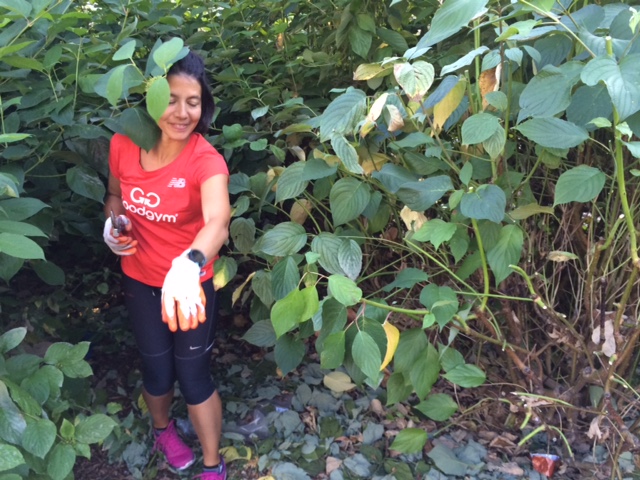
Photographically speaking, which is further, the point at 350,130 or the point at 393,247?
the point at 393,247

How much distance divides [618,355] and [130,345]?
1925 millimetres

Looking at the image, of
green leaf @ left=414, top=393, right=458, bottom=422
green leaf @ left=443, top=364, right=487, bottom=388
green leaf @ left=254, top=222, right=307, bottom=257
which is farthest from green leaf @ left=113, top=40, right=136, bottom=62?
green leaf @ left=414, top=393, right=458, bottom=422

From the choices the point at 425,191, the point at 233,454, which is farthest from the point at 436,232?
the point at 233,454

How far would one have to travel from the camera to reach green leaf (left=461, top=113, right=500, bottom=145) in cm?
132

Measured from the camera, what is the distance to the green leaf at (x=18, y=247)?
4.14 feet

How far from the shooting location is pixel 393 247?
196cm

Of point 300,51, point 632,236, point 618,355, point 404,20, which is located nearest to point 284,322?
point 632,236

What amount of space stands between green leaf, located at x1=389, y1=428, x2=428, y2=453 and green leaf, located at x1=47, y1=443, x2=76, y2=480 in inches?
36.9

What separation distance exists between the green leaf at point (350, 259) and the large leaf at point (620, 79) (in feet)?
2.26

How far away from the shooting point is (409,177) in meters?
1.60

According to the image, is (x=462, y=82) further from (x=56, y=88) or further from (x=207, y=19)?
(x=207, y=19)

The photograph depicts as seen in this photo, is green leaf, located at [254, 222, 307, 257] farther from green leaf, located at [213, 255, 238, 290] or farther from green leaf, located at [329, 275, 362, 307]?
green leaf, located at [329, 275, 362, 307]

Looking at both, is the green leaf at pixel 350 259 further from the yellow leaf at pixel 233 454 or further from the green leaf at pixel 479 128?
the yellow leaf at pixel 233 454

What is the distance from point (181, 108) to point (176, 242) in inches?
15.9
